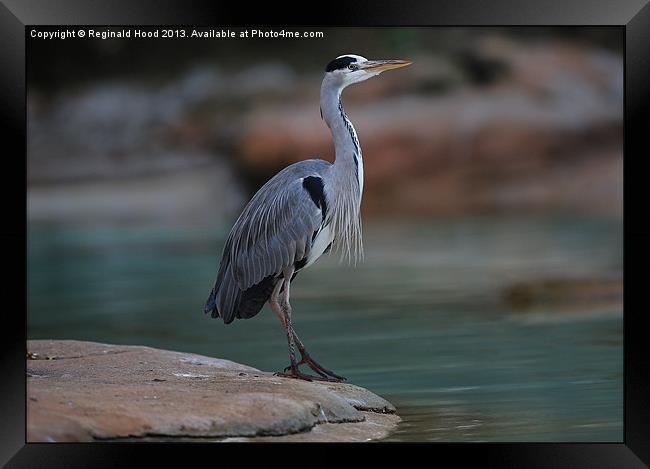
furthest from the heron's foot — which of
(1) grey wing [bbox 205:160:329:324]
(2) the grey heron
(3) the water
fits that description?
(1) grey wing [bbox 205:160:329:324]

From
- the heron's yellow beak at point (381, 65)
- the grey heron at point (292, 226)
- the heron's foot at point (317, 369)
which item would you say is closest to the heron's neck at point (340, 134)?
the grey heron at point (292, 226)

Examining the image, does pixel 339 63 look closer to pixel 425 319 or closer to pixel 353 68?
pixel 353 68

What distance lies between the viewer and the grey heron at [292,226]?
6.30m

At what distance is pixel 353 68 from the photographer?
6.22m

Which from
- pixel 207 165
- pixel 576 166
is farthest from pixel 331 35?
pixel 576 166

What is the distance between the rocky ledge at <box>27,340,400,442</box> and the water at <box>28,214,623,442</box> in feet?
0.81

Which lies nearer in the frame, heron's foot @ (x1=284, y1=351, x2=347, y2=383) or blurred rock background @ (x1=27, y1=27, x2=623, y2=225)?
blurred rock background @ (x1=27, y1=27, x2=623, y2=225)

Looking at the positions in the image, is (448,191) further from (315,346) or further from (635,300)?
(635,300)

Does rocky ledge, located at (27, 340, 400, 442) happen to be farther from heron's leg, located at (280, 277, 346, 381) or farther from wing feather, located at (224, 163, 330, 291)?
wing feather, located at (224, 163, 330, 291)

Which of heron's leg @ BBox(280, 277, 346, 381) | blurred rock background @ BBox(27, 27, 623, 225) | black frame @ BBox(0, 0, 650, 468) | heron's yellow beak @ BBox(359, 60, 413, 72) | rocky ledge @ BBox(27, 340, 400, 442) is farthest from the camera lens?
heron's leg @ BBox(280, 277, 346, 381)

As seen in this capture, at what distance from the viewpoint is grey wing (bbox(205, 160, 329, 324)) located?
6305 millimetres

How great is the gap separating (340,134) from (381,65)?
46 centimetres

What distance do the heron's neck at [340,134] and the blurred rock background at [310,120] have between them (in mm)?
183

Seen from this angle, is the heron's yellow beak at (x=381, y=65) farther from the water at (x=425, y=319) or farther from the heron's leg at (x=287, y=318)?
the water at (x=425, y=319)
